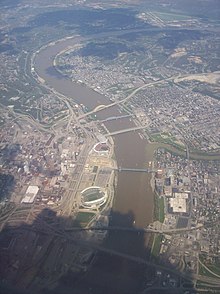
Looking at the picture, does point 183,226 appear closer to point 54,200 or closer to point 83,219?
point 83,219

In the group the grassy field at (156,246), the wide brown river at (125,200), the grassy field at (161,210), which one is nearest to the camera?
the wide brown river at (125,200)

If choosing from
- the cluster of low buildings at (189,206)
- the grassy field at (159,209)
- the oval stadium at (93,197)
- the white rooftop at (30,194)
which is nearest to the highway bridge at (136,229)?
the cluster of low buildings at (189,206)

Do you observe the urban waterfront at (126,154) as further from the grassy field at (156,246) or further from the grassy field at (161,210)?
the grassy field at (156,246)

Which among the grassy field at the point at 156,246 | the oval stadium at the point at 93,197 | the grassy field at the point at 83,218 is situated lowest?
the grassy field at the point at 156,246

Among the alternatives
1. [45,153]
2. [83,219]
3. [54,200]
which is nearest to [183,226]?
[83,219]

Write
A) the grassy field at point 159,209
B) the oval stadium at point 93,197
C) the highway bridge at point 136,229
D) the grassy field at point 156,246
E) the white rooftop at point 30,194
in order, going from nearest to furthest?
the grassy field at point 156,246
the highway bridge at point 136,229
the grassy field at point 159,209
the oval stadium at point 93,197
the white rooftop at point 30,194

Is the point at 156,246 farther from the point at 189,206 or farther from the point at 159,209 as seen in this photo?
the point at 189,206

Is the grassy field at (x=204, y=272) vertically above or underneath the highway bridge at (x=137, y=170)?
underneath
